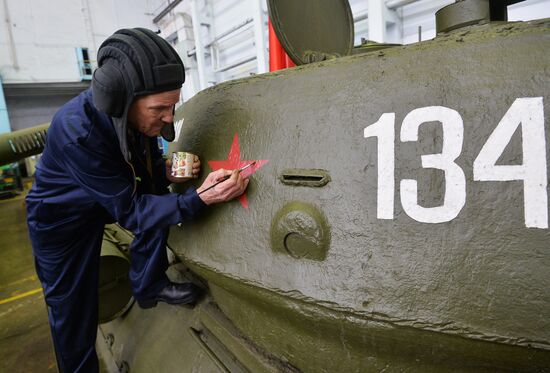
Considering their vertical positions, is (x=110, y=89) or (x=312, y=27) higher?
(x=312, y=27)

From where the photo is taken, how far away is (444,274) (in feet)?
2.90

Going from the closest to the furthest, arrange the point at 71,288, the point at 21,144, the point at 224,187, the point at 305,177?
the point at 305,177, the point at 224,187, the point at 71,288, the point at 21,144

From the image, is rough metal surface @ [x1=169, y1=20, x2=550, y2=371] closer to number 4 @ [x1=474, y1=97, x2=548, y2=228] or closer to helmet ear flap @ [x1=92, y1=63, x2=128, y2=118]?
number 4 @ [x1=474, y1=97, x2=548, y2=228]

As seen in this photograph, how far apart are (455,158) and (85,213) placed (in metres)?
1.66

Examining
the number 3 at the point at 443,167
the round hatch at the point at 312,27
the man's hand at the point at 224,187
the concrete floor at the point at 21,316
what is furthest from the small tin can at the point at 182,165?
the concrete floor at the point at 21,316

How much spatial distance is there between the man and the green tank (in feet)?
0.76

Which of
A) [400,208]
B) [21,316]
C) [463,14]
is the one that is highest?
[463,14]

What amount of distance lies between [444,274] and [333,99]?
572 millimetres

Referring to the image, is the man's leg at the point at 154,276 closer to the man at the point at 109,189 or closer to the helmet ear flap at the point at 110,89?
the man at the point at 109,189

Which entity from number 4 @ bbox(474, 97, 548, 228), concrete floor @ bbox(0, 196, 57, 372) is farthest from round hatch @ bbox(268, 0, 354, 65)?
concrete floor @ bbox(0, 196, 57, 372)

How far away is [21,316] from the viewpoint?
11.8 ft

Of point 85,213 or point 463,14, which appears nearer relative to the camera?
point 463,14

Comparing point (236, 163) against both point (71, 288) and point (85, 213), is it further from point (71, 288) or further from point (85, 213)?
point (71, 288)

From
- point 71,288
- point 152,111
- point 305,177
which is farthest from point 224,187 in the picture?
point 71,288
